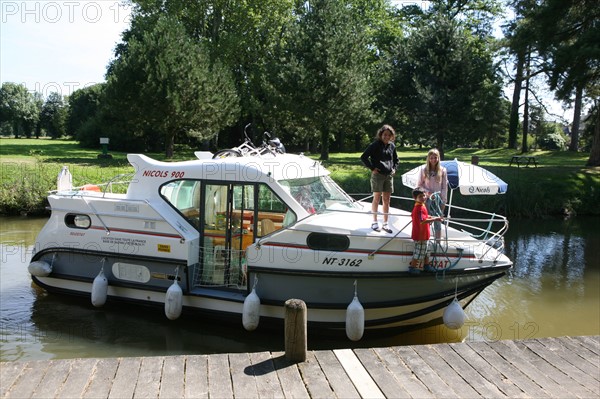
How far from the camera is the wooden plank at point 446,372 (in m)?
5.30

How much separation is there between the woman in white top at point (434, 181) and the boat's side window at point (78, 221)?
5855 millimetres

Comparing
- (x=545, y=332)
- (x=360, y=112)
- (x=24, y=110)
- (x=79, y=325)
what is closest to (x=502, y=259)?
→ (x=545, y=332)

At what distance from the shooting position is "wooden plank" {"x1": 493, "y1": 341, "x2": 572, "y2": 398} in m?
5.32

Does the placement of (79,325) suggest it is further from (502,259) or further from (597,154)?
(597,154)

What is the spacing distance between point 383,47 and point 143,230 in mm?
37322

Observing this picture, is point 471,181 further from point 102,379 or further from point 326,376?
point 102,379

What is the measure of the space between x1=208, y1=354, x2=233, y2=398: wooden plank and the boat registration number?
2606 mm

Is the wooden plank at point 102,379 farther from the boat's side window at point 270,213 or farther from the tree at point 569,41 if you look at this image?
the tree at point 569,41

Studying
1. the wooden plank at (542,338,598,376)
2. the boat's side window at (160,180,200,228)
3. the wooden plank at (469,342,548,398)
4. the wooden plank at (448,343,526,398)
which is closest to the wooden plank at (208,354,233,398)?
the wooden plank at (448,343,526,398)

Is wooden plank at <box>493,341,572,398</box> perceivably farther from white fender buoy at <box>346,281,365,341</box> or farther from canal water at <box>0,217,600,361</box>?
canal water at <box>0,217,600,361</box>

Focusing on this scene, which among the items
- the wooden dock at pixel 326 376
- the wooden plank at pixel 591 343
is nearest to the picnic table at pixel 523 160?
the wooden plank at pixel 591 343

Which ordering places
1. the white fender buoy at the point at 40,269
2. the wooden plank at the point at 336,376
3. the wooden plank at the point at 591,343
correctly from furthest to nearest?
the white fender buoy at the point at 40,269 → the wooden plank at the point at 591,343 → the wooden plank at the point at 336,376

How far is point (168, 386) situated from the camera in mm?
5180

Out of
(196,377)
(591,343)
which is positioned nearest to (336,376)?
(196,377)
